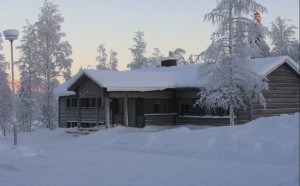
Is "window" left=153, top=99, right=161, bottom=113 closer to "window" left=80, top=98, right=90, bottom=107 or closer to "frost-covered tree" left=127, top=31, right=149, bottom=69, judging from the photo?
"window" left=80, top=98, right=90, bottom=107

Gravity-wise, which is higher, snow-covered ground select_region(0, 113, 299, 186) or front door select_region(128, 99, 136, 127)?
front door select_region(128, 99, 136, 127)

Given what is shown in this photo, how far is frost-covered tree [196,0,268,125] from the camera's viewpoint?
22453 millimetres

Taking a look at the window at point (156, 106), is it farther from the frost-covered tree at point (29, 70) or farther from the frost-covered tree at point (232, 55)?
the frost-covered tree at point (29, 70)

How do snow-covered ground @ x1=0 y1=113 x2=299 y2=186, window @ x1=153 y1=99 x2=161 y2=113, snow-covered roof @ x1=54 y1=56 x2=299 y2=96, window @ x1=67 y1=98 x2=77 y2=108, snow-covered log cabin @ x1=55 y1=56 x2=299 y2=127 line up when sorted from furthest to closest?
window @ x1=67 y1=98 x2=77 y2=108 → window @ x1=153 y1=99 x2=161 y2=113 → snow-covered log cabin @ x1=55 y1=56 x2=299 y2=127 → snow-covered roof @ x1=54 y1=56 x2=299 y2=96 → snow-covered ground @ x1=0 y1=113 x2=299 y2=186

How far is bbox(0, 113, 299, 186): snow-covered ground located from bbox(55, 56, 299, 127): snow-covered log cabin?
7.75 m

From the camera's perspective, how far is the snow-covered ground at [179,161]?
10328 mm

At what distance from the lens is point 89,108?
3275 cm

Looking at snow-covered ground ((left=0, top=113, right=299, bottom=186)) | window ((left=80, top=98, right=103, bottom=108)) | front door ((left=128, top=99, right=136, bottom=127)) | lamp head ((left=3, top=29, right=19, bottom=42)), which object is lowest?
snow-covered ground ((left=0, top=113, right=299, bottom=186))

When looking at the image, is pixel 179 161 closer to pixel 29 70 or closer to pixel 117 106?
pixel 117 106

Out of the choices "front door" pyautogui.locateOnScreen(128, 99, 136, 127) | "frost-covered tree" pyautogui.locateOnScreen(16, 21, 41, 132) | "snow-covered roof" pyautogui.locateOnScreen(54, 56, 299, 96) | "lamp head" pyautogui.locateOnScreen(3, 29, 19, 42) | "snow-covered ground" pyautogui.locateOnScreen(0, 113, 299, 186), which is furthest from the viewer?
"frost-covered tree" pyautogui.locateOnScreen(16, 21, 41, 132)

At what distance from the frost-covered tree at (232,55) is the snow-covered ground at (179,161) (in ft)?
16.6

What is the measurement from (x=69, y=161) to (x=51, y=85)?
89.8 ft

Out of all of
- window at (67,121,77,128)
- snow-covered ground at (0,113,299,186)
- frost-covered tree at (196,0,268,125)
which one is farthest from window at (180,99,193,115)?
window at (67,121,77,128)

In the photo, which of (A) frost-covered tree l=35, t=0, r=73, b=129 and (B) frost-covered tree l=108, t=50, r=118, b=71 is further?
(B) frost-covered tree l=108, t=50, r=118, b=71
